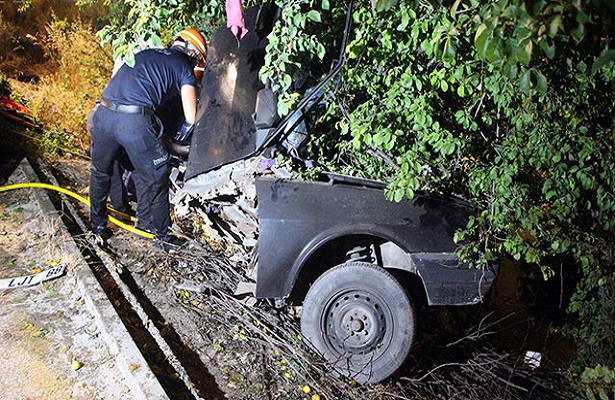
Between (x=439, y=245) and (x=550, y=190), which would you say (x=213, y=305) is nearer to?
(x=439, y=245)

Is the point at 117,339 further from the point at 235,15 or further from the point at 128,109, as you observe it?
the point at 235,15

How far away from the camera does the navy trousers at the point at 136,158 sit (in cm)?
402

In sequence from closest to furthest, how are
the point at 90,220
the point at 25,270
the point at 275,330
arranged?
the point at 275,330
the point at 25,270
the point at 90,220

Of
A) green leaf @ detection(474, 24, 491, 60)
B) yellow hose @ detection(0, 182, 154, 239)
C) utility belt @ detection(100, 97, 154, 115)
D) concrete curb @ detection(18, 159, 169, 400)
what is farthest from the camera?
yellow hose @ detection(0, 182, 154, 239)

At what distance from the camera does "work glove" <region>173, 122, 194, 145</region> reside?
427 centimetres

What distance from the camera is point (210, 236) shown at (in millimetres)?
4703

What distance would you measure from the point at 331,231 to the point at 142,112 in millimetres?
2145

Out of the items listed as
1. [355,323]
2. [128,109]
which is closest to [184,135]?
[128,109]

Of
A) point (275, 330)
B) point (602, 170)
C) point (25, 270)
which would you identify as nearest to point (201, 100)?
point (275, 330)

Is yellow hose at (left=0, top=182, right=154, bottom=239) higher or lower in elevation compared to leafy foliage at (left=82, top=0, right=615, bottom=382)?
lower

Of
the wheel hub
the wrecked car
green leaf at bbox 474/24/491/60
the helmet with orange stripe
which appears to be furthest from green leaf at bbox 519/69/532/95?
the helmet with orange stripe

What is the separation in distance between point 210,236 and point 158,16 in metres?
2.38

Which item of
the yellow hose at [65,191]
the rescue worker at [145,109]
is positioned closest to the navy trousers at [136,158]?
the rescue worker at [145,109]

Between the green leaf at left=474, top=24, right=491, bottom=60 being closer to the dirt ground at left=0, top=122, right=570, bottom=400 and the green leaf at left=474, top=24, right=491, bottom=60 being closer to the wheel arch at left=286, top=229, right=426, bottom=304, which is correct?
the wheel arch at left=286, top=229, right=426, bottom=304
